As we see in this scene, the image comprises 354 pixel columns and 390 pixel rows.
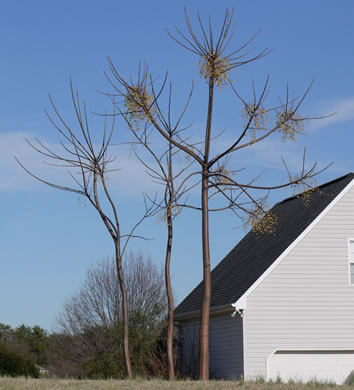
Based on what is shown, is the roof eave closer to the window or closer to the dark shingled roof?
the dark shingled roof

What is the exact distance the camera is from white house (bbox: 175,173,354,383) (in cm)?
2217

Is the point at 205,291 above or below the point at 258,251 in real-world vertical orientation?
below

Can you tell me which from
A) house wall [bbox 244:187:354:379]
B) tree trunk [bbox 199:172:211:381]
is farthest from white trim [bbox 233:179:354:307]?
tree trunk [bbox 199:172:211:381]

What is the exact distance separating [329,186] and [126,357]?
10766 millimetres

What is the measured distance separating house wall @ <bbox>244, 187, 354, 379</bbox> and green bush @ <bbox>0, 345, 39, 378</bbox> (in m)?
6.89

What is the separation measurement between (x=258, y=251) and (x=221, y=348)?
12.4 ft

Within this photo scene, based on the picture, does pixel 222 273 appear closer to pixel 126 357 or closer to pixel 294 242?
pixel 294 242

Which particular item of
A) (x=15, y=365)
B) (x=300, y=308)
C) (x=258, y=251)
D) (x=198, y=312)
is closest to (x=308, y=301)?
(x=300, y=308)

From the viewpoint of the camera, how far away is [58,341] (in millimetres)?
36250

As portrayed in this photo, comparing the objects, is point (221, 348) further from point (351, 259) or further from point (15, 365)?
point (15, 365)

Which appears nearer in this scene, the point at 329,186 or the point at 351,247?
the point at 351,247

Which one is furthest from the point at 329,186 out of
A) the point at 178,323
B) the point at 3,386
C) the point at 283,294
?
the point at 3,386

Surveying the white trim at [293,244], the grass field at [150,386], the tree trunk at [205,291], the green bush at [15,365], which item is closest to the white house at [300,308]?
the white trim at [293,244]

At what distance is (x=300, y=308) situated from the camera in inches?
888
